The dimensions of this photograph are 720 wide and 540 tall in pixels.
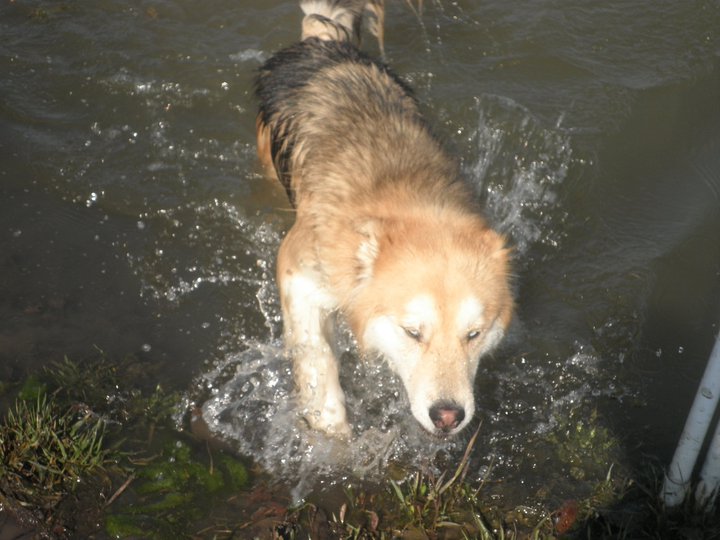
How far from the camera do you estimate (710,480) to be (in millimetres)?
3596

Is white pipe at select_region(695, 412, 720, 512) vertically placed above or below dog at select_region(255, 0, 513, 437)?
below

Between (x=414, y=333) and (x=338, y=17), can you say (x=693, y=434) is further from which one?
(x=338, y=17)

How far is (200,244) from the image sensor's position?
5.32 m

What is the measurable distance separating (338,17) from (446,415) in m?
3.47

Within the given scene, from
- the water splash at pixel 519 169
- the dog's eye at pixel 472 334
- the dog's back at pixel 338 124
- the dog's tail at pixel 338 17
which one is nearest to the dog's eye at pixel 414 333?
the dog's eye at pixel 472 334

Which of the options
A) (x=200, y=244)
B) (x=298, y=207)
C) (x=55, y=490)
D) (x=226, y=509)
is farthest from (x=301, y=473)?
(x=200, y=244)

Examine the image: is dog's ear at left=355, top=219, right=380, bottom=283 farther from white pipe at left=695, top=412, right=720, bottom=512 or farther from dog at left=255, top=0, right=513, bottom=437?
white pipe at left=695, top=412, right=720, bottom=512

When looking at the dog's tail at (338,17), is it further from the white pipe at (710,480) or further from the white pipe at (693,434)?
the white pipe at (710,480)

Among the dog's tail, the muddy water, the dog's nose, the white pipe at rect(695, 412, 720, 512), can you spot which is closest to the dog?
the dog's nose

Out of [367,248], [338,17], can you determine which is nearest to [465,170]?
[338,17]

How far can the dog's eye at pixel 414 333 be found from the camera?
3.58m

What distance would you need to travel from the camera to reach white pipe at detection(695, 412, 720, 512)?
354 centimetres

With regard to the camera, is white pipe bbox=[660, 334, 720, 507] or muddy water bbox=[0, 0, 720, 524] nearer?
white pipe bbox=[660, 334, 720, 507]

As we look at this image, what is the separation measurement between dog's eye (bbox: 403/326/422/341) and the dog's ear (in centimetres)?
32
